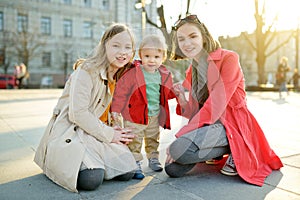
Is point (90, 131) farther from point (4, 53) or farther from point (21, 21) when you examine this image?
point (21, 21)

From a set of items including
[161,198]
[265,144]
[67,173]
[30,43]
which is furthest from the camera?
[30,43]

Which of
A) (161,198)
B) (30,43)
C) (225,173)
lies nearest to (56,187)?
(161,198)

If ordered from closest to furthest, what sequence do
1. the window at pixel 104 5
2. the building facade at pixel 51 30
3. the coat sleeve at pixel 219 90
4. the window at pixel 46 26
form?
the coat sleeve at pixel 219 90 < the building facade at pixel 51 30 < the window at pixel 46 26 < the window at pixel 104 5

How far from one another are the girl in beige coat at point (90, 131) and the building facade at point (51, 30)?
26.8 metres

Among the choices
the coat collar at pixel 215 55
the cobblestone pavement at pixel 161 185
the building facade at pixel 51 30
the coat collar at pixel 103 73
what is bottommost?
the cobblestone pavement at pixel 161 185

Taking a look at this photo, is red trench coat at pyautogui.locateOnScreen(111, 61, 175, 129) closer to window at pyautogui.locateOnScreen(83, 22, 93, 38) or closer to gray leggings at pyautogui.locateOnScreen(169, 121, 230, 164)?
gray leggings at pyautogui.locateOnScreen(169, 121, 230, 164)

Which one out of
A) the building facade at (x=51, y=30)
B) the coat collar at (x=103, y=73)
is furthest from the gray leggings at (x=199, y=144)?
the building facade at (x=51, y=30)

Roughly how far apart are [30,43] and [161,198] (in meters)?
31.4

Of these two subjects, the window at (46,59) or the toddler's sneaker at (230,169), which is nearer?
the toddler's sneaker at (230,169)

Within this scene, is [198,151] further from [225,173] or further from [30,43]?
[30,43]

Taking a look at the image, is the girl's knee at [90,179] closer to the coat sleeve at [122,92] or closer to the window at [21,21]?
the coat sleeve at [122,92]

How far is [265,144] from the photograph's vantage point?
2.83 m

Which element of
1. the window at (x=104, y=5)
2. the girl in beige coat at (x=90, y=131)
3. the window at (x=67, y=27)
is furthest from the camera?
the window at (x=104, y=5)

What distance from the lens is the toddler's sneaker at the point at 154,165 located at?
111 inches
